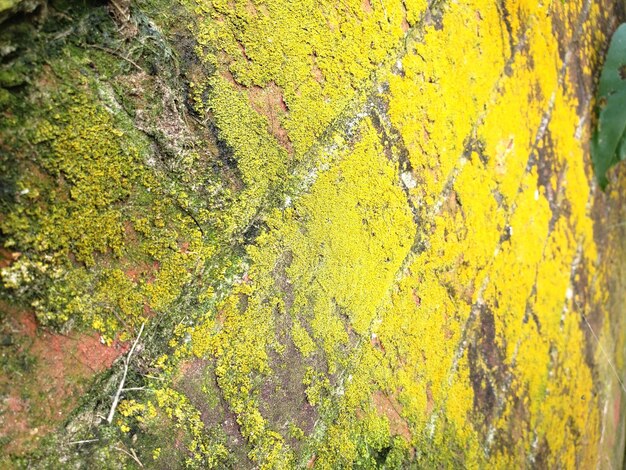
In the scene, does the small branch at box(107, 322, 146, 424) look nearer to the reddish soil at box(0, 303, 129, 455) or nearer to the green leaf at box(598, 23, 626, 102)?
the reddish soil at box(0, 303, 129, 455)

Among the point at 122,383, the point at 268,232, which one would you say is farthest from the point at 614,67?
the point at 122,383

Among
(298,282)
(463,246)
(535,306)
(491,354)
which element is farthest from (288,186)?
(535,306)

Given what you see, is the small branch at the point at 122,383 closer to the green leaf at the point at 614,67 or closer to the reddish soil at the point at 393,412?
the reddish soil at the point at 393,412

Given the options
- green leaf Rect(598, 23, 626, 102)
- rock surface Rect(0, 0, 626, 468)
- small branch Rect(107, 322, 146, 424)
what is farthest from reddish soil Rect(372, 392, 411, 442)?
green leaf Rect(598, 23, 626, 102)

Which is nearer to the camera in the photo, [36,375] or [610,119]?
[36,375]

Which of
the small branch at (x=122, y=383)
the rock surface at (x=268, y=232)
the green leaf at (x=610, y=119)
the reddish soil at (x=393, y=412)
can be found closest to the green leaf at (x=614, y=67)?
the green leaf at (x=610, y=119)

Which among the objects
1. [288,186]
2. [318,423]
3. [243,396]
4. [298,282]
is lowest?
[318,423]

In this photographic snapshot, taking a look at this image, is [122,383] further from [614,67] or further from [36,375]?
[614,67]

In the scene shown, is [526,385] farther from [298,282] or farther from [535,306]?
[298,282]
